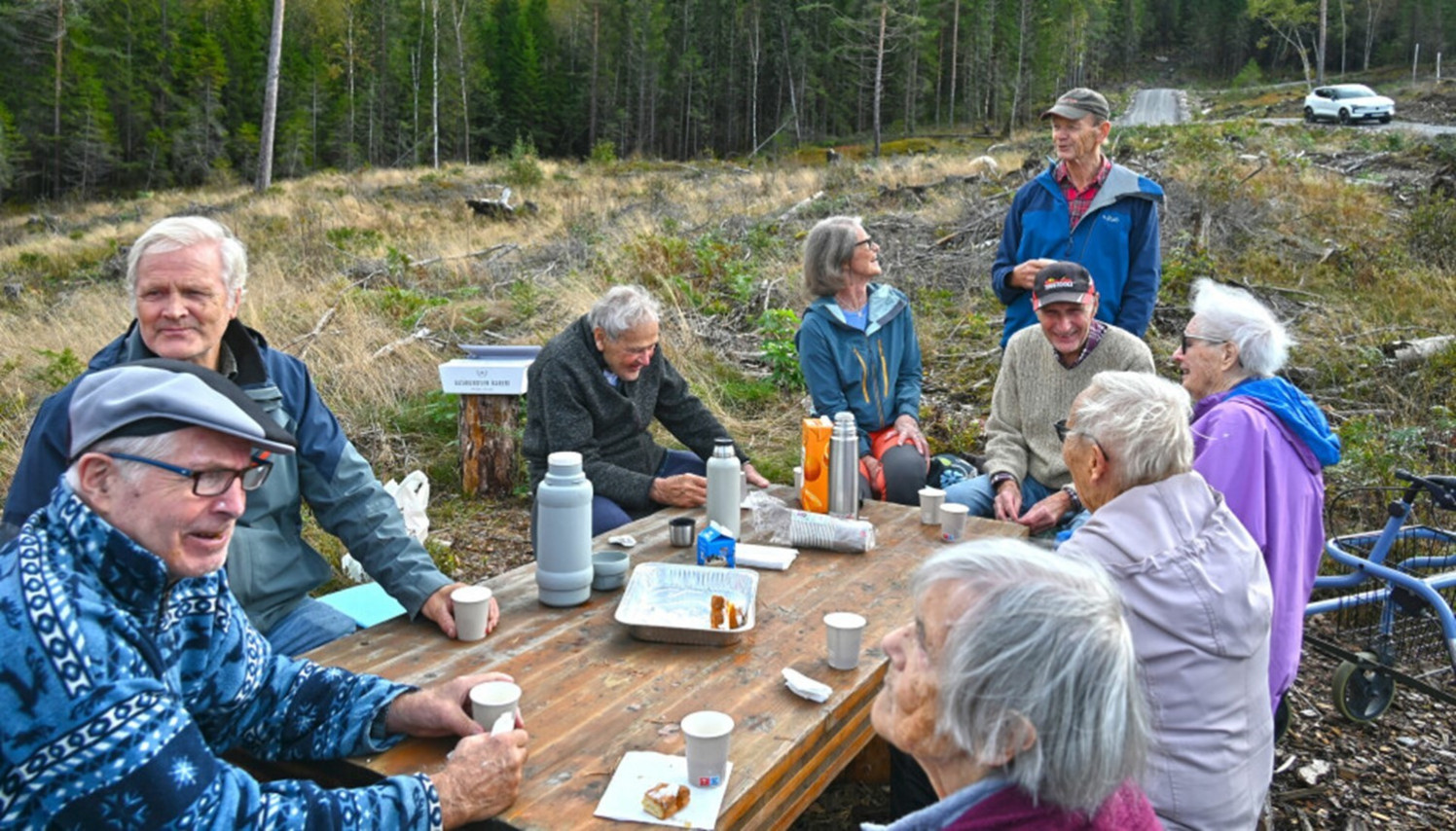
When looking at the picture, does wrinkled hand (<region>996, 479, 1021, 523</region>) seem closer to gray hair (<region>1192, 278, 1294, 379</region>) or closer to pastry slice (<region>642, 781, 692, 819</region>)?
gray hair (<region>1192, 278, 1294, 379</region>)

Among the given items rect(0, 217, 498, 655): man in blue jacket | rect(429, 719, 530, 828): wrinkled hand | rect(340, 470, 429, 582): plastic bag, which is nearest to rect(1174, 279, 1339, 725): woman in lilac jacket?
rect(429, 719, 530, 828): wrinkled hand

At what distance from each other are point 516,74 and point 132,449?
44.4 m

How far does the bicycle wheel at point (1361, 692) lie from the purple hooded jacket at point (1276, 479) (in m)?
0.85

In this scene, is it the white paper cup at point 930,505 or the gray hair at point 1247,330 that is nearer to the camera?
the gray hair at point 1247,330

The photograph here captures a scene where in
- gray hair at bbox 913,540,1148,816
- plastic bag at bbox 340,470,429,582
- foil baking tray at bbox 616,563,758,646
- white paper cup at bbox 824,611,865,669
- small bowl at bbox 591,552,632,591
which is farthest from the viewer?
plastic bag at bbox 340,470,429,582

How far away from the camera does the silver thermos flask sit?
307 centimetres

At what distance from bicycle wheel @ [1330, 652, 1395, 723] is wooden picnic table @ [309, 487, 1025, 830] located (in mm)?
1757

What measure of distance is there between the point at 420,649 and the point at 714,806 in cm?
91

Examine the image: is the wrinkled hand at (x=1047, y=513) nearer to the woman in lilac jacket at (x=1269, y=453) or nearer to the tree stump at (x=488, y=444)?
the woman in lilac jacket at (x=1269, y=453)

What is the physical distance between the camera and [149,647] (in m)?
1.36

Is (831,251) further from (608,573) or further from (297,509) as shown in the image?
(297,509)

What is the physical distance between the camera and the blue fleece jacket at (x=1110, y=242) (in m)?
4.19

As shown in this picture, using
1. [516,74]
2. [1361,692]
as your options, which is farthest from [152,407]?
[516,74]

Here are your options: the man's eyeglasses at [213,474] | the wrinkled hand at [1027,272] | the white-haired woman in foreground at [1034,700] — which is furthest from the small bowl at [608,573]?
the wrinkled hand at [1027,272]
